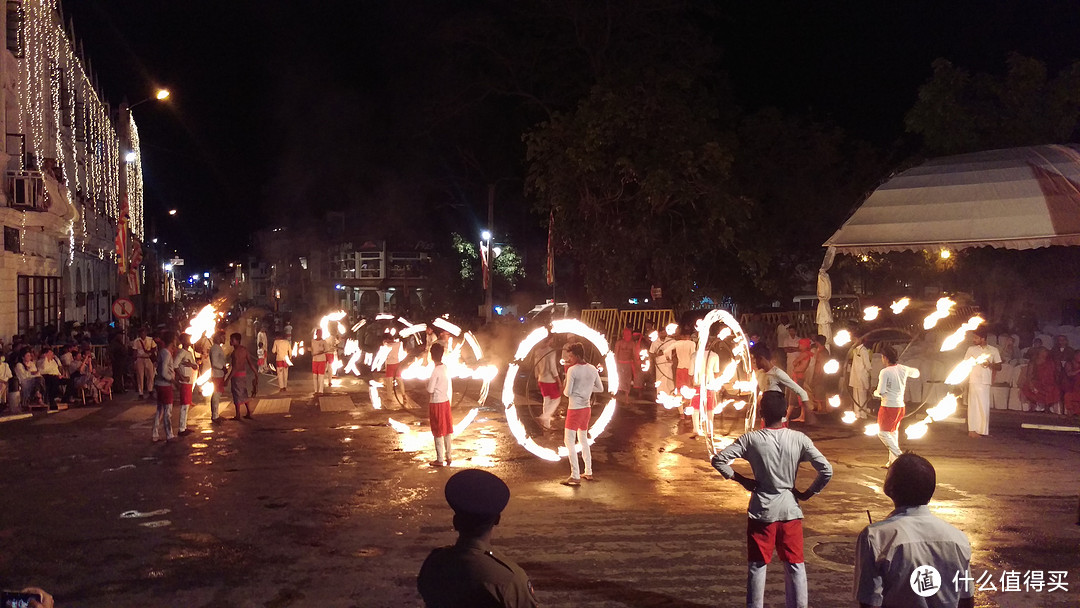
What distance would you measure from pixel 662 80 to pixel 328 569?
19.8m

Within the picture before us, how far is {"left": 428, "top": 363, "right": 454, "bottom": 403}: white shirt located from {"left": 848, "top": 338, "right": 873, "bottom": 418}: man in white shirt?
921 centimetres

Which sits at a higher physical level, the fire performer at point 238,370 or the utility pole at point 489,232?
the utility pole at point 489,232

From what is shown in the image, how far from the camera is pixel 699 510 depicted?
9977 mm

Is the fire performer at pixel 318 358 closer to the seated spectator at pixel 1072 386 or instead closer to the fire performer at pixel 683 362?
the fire performer at pixel 683 362

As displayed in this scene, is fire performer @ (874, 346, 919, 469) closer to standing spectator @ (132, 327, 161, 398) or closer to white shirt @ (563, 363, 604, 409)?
white shirt @ (563, 363, 604, 409)

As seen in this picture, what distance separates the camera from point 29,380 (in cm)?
1938

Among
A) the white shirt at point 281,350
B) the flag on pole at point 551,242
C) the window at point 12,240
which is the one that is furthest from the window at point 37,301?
the flag on pole at point 551,242

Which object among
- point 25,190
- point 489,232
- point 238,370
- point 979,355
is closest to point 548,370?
point 238,370

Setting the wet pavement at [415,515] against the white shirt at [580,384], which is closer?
the wet pavement at [415,515]

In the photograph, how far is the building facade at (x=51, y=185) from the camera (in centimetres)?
2420

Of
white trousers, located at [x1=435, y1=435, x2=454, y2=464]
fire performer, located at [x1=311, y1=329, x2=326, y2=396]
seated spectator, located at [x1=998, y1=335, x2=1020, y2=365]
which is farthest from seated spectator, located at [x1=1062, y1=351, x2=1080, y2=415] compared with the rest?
fire performer, located at [x1=311, y1=329, x2=326, y2=396]

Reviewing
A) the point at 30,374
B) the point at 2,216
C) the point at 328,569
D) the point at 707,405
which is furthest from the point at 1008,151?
the point at 2,216

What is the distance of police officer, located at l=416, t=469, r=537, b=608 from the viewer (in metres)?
3.17

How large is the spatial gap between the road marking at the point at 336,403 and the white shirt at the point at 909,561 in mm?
16543
